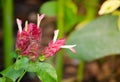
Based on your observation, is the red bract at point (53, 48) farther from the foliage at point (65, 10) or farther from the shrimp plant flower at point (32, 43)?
the foliage at point (65, 10)

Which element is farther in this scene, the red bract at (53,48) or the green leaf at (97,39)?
the green leaf at (97,39)

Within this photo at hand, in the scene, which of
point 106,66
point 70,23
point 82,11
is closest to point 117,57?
point 106,66

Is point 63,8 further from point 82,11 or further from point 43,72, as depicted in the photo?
point 82,11

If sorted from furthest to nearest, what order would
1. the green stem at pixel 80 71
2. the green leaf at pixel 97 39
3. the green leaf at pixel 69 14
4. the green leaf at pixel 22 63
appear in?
the green stem at pixel 80 71 → the green leaf at pixel 69 14 → the green leaf at pixel 97 39 → the green leaf at pixel 22 63

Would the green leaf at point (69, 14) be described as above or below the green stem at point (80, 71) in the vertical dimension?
above

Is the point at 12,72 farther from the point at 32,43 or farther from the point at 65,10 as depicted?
the point at 65,10

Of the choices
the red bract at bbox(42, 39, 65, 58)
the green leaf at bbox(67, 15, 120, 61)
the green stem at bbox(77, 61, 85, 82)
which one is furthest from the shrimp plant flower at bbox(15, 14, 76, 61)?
the green stem at bbox(77, 61, 85, 82)

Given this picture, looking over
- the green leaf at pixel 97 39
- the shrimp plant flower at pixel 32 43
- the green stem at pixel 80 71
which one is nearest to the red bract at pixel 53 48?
the shrimp plant flower at pixel 32 43
